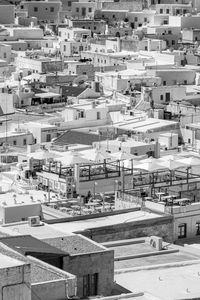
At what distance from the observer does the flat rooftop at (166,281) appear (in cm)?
2036

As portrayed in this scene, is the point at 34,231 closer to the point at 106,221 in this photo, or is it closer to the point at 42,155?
the point at 106,221

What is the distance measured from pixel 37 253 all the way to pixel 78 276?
107 centimetres

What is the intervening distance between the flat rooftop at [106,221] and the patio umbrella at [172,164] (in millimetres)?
9715

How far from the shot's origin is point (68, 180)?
32.7m

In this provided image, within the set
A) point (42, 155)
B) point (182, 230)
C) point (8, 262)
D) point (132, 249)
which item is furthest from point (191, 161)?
point (8, 262)

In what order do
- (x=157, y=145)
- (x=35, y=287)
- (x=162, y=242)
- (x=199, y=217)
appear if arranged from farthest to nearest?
(x=157, y=145)
(x=199, y=217)
(x=162, y=242)
(x=35, y=287)

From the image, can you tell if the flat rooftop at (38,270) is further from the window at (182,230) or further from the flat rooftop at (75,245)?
the window at (182,230)

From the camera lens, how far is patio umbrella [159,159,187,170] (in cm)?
3728

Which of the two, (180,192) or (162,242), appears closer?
(162,242)

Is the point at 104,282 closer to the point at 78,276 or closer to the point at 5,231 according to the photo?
the point at 78,276

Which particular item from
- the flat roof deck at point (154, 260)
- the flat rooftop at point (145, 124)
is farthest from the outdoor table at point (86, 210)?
the flat rooftop at point (145, 124)

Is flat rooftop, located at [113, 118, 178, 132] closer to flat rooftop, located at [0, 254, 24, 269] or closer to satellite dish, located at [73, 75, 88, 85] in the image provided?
satellite dish, located at [73, 75, 88, 85]

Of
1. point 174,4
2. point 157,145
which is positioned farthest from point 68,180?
point 174,4

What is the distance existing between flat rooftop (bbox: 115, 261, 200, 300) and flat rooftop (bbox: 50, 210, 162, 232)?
2.90 metres
